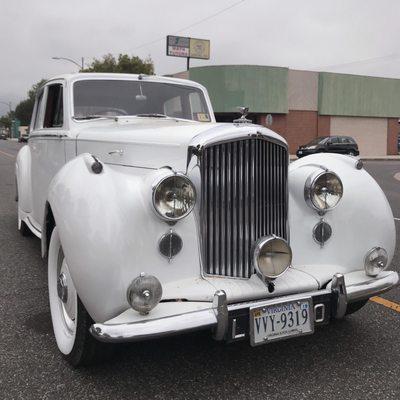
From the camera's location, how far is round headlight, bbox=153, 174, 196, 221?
248 cm

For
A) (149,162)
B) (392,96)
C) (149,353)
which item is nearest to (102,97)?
(149,162)

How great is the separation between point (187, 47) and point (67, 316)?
131 feet

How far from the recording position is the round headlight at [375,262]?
2969 millimetres

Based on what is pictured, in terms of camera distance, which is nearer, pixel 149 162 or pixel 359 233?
pixel 149 162

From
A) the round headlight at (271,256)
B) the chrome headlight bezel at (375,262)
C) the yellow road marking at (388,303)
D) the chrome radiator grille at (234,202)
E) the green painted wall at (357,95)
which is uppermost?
the green painted wall at (357,95)

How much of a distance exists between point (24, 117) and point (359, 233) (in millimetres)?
90079

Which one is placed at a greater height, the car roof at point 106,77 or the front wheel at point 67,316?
the car roof at point 106,77

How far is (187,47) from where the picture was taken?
40.3 metres

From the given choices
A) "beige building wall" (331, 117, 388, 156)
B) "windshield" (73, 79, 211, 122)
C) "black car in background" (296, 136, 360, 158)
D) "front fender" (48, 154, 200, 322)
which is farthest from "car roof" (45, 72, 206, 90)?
"beige building wall" (331, 117, 388, 156)

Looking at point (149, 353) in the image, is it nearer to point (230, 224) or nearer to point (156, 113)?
point (230, 224)

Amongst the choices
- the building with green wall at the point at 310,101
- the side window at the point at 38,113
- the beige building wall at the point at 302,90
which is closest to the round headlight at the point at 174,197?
the side window at the point at 38,113

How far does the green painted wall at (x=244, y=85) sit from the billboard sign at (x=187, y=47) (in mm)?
10596

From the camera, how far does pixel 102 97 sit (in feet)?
13.4

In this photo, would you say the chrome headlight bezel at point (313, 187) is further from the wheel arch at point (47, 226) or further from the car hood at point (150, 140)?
the wheel arch at point (47, 226)
